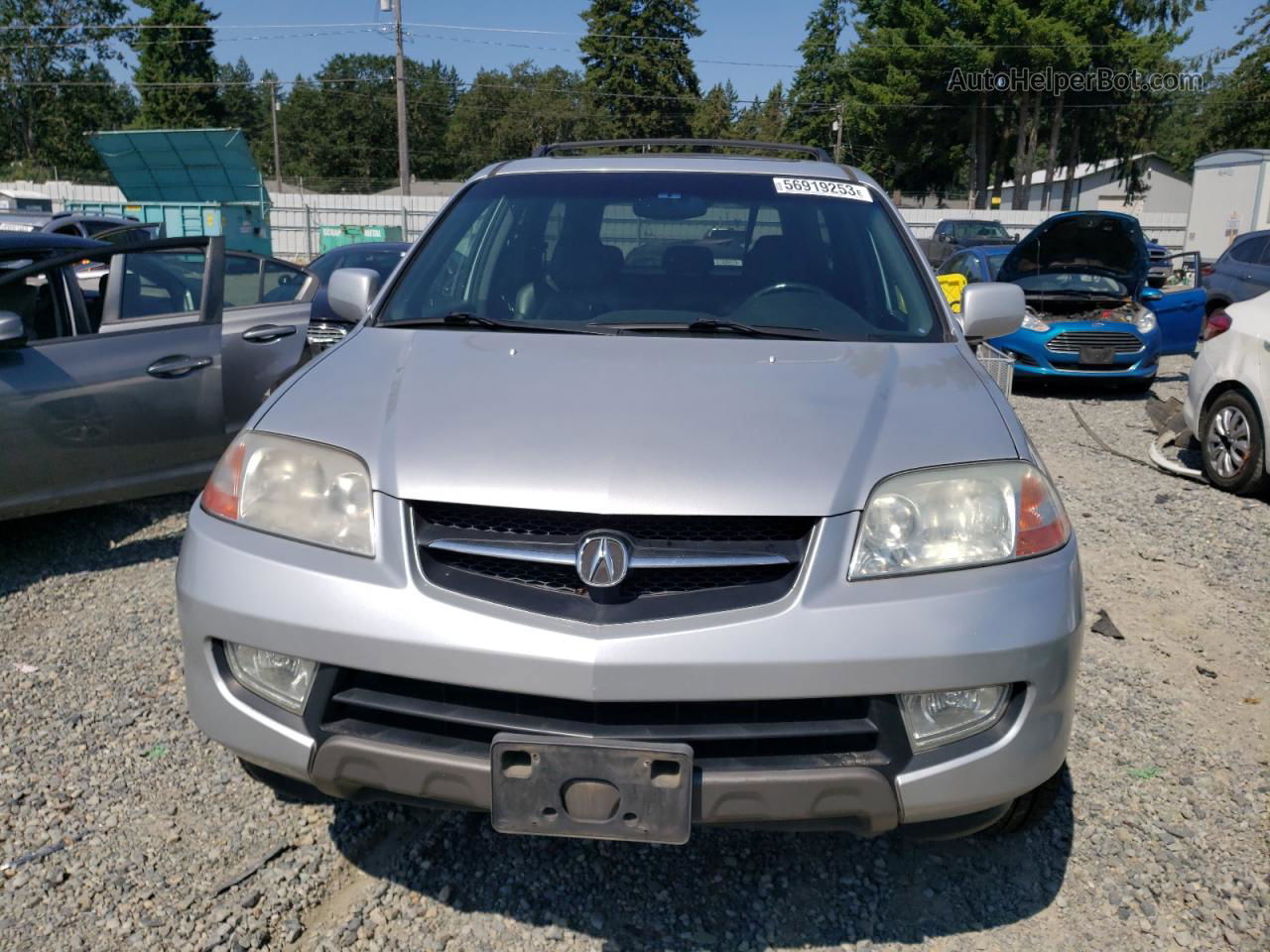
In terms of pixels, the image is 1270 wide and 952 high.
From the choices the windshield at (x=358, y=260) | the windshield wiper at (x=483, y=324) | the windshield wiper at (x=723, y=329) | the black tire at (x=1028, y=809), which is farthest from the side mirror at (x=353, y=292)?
the windshield at (x=358, y=260)

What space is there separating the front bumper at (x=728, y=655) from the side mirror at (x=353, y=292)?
1.34 metres

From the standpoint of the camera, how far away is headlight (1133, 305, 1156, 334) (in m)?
10.3

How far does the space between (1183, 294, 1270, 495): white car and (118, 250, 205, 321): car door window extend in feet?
20.2

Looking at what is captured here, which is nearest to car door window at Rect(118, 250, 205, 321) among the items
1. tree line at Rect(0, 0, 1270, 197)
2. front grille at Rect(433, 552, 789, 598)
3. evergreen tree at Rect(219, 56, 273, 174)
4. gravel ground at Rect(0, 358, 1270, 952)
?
gravel ground at Rect(0, 358, 1270, 952)

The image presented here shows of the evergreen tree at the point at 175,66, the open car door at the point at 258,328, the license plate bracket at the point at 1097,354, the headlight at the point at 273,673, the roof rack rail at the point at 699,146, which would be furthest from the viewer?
the evergreen tree at the point at 175,66

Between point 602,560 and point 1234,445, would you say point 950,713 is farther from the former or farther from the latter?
point 1234,445

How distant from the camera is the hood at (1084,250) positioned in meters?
10.4

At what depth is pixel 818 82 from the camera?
7931 centimetres

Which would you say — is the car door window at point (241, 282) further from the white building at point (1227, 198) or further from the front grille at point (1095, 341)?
the white building at point (1227, 198)

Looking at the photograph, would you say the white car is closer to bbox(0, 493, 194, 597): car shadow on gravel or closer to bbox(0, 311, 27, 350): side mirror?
bbox(0, 493, 194, 597): car shadow on gravel

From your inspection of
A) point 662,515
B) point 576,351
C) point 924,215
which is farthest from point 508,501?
point 924,215

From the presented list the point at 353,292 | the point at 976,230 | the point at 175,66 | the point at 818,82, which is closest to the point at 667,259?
the point at 353,292

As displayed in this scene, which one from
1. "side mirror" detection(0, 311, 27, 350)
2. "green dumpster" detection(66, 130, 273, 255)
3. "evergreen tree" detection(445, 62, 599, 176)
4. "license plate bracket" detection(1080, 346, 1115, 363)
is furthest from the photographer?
"evergreen tree" detection(445, 62, 599, 176)

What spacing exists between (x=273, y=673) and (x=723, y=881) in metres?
1.21
